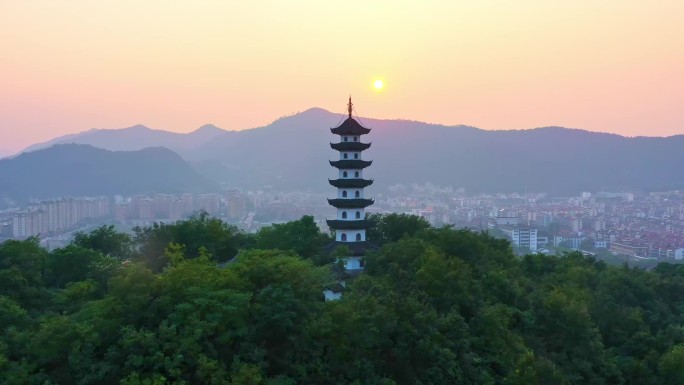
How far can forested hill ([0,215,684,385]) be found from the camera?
8.04m

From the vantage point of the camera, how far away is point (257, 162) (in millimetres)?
122625

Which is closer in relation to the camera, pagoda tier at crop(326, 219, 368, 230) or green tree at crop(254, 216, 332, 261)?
green tree at crop(254, 216, 332, 261)

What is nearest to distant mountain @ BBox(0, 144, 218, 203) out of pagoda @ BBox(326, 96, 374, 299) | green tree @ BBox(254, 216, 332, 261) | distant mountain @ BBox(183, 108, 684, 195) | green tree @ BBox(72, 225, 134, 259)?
distant mountain @ BBox(183, 108, 684, 195)

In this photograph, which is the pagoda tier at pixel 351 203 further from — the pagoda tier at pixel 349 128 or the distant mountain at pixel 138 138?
the distant mountain at pixel 138 138

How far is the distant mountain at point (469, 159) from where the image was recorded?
334 feet

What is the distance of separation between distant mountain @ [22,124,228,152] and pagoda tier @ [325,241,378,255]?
12667cm

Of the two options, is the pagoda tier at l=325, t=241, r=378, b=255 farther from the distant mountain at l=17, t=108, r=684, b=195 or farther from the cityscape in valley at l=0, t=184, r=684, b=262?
the distant mountain at l=17, t=108, r=684, b=195

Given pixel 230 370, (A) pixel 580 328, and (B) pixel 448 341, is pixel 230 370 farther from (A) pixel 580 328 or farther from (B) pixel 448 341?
(A) pixel 580 328

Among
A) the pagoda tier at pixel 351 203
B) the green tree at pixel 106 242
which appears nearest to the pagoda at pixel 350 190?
the pagoda tier at pixel 351 203

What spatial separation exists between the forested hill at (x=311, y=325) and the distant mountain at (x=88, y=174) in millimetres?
65569

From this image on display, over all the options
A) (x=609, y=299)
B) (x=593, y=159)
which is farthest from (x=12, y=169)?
(x=593, y=159)

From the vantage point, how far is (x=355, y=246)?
15.4 meters

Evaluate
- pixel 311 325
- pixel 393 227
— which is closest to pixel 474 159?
pixel 393 227

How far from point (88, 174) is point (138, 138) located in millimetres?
70367
